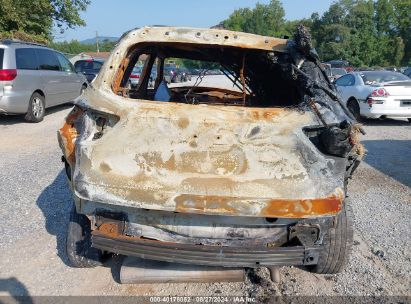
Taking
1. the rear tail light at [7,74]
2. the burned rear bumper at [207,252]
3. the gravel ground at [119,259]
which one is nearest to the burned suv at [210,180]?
the burned rear bumper at [207,252]

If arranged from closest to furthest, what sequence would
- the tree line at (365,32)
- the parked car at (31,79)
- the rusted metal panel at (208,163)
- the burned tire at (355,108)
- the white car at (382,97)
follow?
the rusted metal panel at (208,163), the parked car at (31,79), the white car at (382,97), the burned tire at (355,108), the tree line at (365,32)

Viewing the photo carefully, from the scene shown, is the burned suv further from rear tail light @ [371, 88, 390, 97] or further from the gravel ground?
rear tail light @ [371, 88, 390, 97]

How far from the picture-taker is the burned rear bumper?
252 cm

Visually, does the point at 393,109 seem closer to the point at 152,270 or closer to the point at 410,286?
the point at 410,286

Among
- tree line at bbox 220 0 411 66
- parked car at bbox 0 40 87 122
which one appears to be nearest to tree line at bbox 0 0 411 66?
tree line at bbox 220 0 411 66

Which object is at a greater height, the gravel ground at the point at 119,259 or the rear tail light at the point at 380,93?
the rear tail light at the point at 380,93

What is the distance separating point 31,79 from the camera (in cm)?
954

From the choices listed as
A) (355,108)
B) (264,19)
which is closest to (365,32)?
(264,19)

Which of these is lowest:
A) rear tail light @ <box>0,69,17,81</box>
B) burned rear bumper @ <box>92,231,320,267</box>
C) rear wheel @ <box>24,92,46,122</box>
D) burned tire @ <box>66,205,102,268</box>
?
rear wheel @ <box>24,92,46,122</box>

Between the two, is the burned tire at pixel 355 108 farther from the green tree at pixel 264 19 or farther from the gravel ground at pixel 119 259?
the green tree at pixel 264 19

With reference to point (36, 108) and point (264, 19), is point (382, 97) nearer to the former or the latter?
point (36, 108)

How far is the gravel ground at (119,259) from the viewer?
9.95 ft

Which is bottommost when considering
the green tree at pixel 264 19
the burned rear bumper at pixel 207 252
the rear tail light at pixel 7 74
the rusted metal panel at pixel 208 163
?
the burned rear bumper at pixel 207 252

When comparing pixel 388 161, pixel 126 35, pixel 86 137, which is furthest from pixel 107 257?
pixel 388 161
